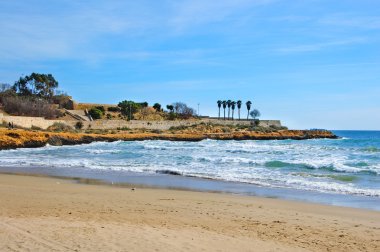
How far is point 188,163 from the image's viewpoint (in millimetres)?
26453

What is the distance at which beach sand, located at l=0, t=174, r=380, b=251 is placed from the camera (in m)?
6.76

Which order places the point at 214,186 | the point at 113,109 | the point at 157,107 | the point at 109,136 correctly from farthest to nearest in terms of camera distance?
A: the point at 157,107
the point at 113,109
the point at 109,136
the point at 214,186

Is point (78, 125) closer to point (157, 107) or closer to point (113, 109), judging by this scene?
point (113, 109)

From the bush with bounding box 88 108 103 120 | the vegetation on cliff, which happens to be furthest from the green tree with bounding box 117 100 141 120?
the vegetation on cliff

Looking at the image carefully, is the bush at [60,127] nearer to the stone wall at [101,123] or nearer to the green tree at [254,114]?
the stone wall at [101,123]

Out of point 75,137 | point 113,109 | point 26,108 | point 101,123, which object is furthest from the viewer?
point 113,109

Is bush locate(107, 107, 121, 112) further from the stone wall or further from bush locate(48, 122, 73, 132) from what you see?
bush locate(48, 122, 73, 132)

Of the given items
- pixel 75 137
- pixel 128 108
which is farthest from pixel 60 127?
pixel 128 108

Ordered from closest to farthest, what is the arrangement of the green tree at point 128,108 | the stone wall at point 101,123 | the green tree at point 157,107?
the stone wall at point 101,123 < the green tree at point 128,108 < the green tree at point 157,107

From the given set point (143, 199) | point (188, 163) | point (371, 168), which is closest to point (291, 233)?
point (143, 199)

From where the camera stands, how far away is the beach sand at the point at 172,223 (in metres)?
6.76

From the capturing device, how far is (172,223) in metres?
8.62

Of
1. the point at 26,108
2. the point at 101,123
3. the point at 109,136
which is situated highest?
the point at 26,108

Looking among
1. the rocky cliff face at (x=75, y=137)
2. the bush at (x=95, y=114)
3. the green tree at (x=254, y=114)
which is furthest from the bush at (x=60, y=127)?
the green tree at (x=254, y=114)
